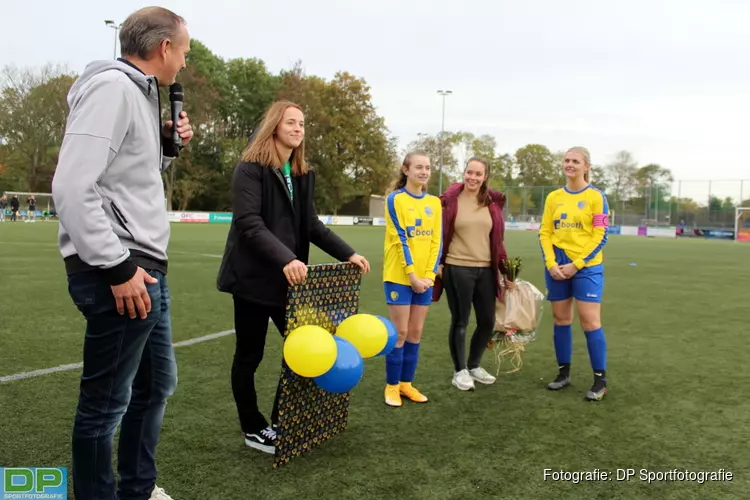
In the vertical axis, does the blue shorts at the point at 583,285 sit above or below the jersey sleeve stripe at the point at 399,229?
below

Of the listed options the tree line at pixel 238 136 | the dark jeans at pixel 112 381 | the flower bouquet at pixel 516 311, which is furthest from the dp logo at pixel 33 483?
the tree line at pixel 238 136

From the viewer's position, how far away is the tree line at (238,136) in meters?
44.8

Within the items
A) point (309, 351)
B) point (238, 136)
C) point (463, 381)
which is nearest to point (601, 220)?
point (463, 381)

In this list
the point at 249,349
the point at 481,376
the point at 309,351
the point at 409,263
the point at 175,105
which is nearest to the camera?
the point at 175,105

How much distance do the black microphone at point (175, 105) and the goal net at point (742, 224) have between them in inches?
1806

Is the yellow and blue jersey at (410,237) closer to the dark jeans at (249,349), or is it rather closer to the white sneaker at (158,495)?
the dark jeans at (249,349)

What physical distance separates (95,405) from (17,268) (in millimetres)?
10440

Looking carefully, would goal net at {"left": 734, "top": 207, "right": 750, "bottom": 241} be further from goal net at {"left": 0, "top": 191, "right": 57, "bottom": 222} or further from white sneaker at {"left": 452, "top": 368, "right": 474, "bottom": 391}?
goal net at {"left": 0, "top": 191, "right": 57, "bottom": 222}

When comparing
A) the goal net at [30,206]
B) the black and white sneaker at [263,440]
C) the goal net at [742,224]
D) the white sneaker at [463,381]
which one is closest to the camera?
the black and white sneaker at [263,440]

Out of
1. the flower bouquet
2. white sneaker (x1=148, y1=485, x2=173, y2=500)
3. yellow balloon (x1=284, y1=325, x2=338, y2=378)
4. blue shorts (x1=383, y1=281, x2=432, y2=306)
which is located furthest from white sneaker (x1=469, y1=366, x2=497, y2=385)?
white sneaker (x1=148, y1=485, x2=173, y2=500)

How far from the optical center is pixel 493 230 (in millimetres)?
4742

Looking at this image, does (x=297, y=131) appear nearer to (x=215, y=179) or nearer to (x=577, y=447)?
(x=577, y=447)

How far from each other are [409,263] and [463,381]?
113 centimetres

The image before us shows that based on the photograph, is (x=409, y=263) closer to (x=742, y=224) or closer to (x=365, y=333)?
(x=365, y=333)
